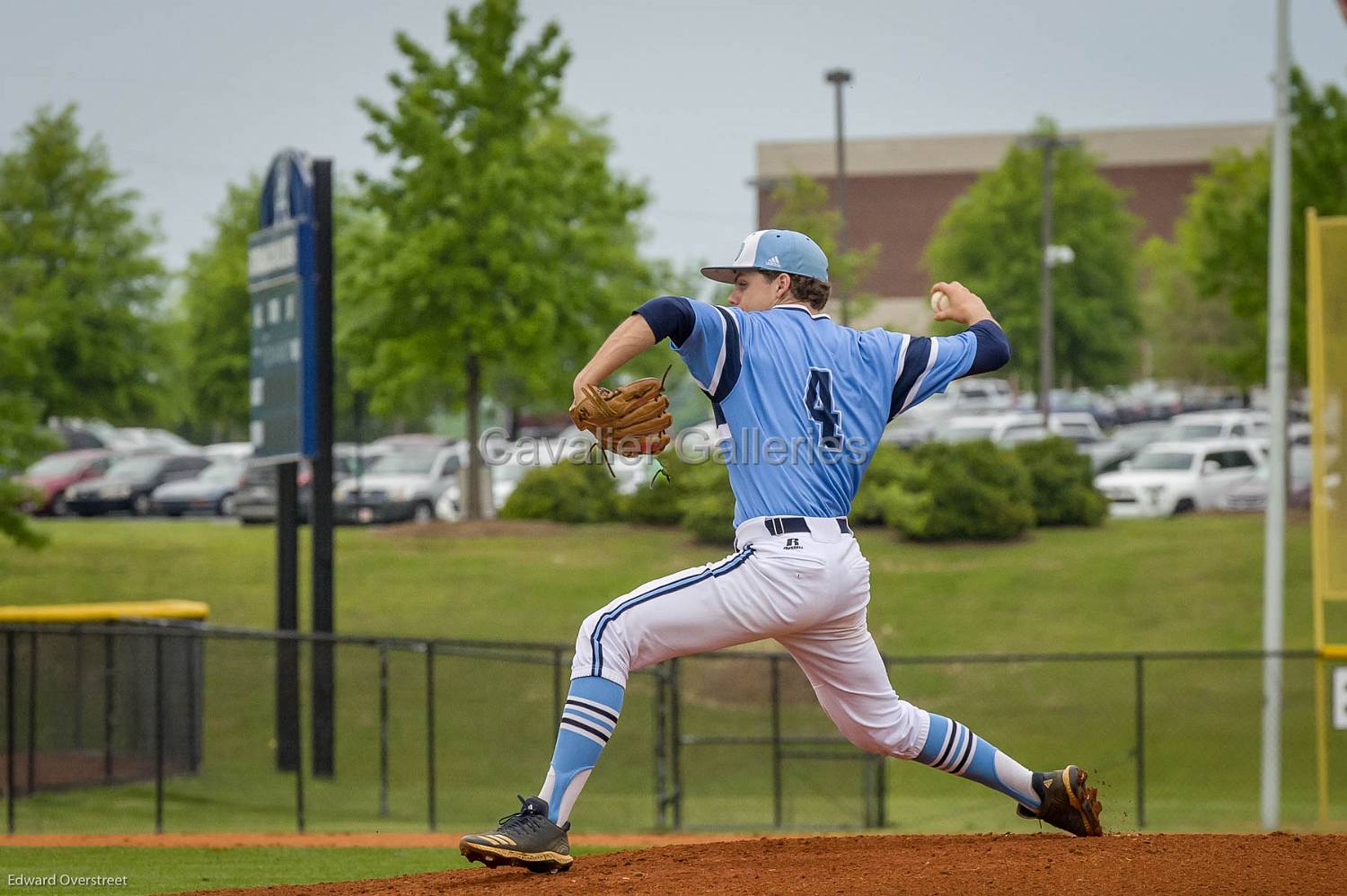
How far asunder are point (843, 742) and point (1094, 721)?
5.19 meters

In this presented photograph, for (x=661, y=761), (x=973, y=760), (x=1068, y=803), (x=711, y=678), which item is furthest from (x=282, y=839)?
(x=711, y=678)

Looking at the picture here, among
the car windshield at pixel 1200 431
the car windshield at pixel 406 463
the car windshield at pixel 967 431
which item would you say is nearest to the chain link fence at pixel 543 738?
the car windshield at pixel 406 463

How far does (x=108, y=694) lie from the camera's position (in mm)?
13500

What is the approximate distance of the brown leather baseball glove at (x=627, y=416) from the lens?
17.0 ft

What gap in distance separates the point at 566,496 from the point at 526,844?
26.9 metres

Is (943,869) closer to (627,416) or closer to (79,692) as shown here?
(627,416)

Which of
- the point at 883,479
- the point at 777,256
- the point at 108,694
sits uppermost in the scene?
the point at 777,256

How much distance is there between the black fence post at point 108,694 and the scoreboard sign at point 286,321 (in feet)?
7.88

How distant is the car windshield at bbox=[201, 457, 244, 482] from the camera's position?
35.9 metres

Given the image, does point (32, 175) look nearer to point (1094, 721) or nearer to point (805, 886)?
point (1094, 721)

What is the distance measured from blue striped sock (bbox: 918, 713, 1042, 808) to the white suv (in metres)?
27.7

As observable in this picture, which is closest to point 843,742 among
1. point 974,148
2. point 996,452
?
point 996,452

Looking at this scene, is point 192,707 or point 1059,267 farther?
point 1059,267

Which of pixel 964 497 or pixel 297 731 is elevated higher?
pixel 964 497
